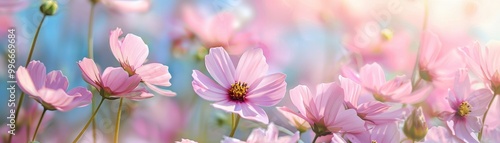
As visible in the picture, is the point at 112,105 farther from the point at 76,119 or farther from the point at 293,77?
the point at 293,77

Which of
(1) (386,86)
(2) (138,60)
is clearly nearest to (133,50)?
(2) (138,60)

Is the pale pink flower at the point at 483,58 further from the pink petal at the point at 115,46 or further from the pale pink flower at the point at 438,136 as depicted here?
the pink petal at the point at 115,46

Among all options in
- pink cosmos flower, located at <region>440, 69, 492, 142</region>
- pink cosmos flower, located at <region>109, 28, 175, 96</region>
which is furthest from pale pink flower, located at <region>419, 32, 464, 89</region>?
pink cosmos flower, located at <region>109, 28, 175, 96</region>

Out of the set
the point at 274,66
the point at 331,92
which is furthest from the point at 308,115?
the point at 274,66

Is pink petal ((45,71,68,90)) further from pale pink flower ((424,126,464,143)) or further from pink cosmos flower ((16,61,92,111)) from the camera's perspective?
pale pink flower ((424,126,464,143))

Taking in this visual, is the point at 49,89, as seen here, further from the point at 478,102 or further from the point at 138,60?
the point at 478,102

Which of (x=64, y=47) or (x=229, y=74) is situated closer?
(x=229, y=74)
